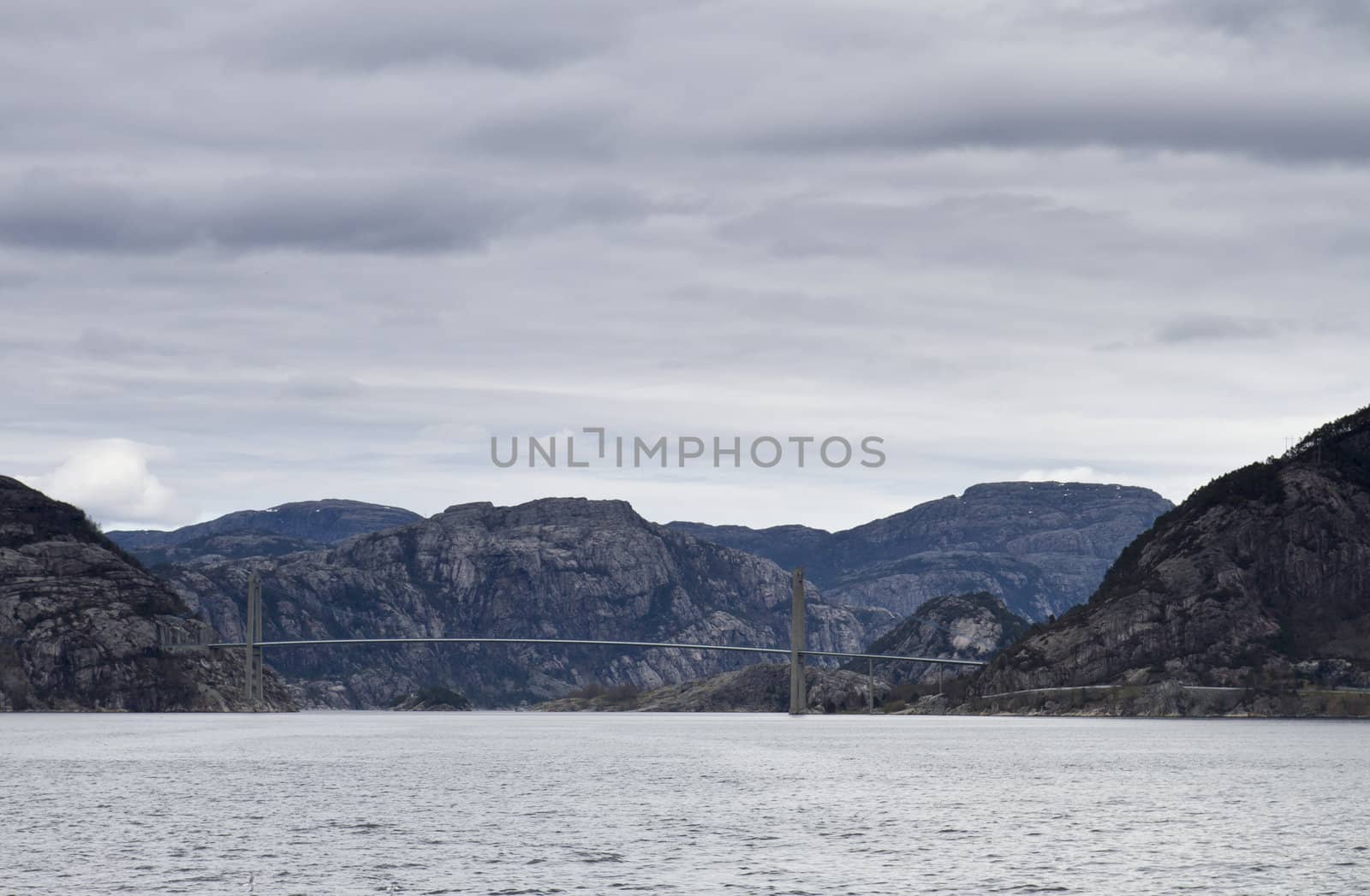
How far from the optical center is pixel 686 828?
97.2 m

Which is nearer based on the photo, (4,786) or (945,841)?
(945,841)

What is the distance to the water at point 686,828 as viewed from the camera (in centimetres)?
7456

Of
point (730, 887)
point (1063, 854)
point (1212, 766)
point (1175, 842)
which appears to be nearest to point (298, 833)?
point (730, 887)

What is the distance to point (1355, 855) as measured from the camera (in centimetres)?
8338

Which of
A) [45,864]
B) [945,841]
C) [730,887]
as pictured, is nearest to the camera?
[730,887]

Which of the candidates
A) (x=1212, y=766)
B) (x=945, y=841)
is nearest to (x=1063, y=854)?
(x=945, y=841)

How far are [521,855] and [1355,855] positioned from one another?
1651 inches

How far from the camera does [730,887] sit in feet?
235

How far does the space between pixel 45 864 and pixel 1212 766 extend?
11666 centimetres

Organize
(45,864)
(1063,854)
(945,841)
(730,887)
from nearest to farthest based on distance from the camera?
(730,887), (45,864), (1063,854), (945,841)

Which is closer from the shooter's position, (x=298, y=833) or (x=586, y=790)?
(x=298, y=833)

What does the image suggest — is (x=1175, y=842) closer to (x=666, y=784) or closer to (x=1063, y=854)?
(x=1063, y=854)

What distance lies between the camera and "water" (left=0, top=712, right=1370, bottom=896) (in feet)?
245

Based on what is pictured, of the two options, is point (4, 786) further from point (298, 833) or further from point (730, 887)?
point (730, 887)
